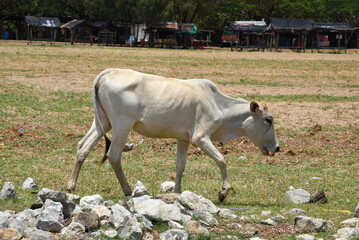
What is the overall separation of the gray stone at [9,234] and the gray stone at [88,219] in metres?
0.66

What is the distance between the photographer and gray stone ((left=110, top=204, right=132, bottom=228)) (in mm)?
6094

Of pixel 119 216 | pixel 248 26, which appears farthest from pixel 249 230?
pixel 248 26

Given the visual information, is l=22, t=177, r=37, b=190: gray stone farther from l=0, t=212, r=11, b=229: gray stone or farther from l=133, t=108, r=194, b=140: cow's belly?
l=0, t=212, r=11, b=229: gray stone

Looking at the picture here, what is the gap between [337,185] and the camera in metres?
9.40

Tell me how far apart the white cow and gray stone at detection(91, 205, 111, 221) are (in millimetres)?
1669

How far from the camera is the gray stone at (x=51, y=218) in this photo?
5969 millimetres

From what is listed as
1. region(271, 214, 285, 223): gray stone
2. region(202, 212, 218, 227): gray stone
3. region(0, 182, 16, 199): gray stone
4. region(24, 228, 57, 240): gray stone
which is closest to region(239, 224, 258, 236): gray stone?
region(202, 212, 218, 227): gray stone

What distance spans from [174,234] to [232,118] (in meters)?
3.30

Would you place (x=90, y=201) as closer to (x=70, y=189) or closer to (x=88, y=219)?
(x=88, y=219)

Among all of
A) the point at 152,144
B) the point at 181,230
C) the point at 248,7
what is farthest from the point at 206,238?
the point at 248,7

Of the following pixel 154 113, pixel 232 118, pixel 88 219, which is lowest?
pixel 88 219

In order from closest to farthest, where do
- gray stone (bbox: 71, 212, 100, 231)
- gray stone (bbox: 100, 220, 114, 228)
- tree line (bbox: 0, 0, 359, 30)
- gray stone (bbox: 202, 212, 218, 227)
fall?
1. gray stone (bbox: 71, 212, 100, 231)
2. gray stone (bbox: 100, 220, 114, 228)
3. gray stone (bbox: 202, 212, 218, 227)
4. tree line (bbox: 0, 0, 359, 30)

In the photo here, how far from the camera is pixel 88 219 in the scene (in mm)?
6145

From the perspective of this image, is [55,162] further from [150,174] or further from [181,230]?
[181,230]
